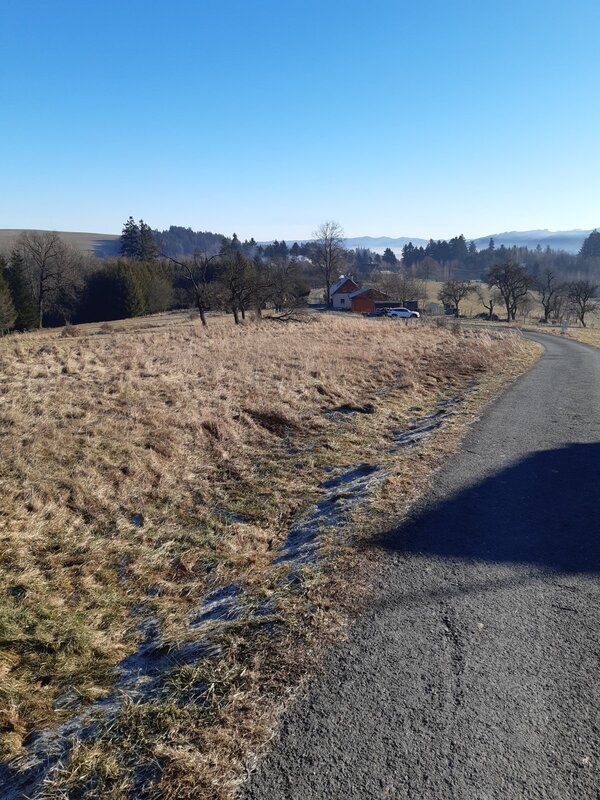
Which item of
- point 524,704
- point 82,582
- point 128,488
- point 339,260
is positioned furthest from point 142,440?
point 339,260

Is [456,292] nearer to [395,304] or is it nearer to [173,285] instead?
[395,304]

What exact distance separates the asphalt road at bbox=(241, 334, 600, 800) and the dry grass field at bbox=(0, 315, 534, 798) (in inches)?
15.8

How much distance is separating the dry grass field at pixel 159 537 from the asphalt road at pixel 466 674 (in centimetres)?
40

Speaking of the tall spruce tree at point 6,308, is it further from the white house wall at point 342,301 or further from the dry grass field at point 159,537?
the white house wall at point 342,301

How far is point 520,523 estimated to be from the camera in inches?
233

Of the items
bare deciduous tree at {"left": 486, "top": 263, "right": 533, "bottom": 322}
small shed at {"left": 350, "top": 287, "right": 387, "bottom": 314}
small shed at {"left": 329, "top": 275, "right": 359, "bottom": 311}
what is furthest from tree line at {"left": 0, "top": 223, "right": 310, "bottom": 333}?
bare deciduous tree at {"left": 486, "top": 263, "right": 533, "bottom": 322}

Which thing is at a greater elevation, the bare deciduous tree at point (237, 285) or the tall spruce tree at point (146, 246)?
the tall spruce tree at point (146, 246)

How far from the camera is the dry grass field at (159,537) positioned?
313 centimetres

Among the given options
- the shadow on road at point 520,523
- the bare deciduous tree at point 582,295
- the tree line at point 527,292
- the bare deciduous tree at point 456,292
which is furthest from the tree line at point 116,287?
the shadow on road at point 520,523

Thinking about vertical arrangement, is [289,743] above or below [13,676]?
above

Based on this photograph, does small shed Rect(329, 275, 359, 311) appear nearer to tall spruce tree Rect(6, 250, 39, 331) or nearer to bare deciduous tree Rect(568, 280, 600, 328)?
bare deciduous tree Rect(568, 280, 600, 328)

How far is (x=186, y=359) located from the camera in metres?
A: 15.3

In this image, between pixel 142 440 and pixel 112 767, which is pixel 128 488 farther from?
pixel 112 767

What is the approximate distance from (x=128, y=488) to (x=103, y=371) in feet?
20.1
